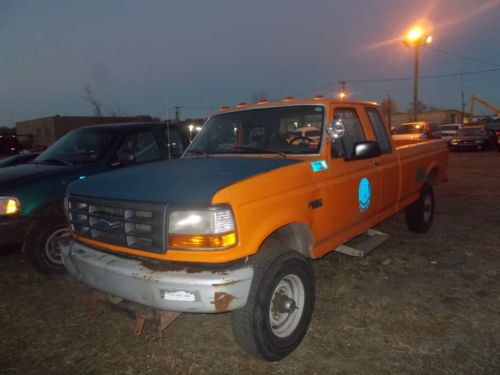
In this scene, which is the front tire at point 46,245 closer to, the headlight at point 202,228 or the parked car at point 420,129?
the headlight at point 202,228

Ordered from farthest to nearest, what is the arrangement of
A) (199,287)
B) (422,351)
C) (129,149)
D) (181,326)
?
(129,149) < (181,326) < (422,351) < (199,287)

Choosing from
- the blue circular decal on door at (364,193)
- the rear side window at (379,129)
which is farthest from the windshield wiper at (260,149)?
the rear side window at (379,129)

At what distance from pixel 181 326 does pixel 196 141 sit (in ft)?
6.53

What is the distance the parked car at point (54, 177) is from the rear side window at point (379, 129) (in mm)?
3078

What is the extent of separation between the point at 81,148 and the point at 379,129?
4.13m

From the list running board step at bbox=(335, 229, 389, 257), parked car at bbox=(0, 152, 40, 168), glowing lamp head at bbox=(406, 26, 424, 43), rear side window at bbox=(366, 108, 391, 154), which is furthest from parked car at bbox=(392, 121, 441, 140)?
parked car at bbox=(0, 152, 40, 168)

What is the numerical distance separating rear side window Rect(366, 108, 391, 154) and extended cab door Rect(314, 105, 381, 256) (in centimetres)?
28

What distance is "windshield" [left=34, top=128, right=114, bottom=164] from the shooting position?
191 inches

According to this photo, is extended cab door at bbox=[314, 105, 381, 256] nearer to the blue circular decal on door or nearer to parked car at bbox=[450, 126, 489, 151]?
the blue circular decal on door

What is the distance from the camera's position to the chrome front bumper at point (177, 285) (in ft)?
7.26

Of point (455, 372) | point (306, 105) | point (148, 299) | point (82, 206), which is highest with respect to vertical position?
point (306, 105)

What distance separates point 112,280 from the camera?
2.48 meters

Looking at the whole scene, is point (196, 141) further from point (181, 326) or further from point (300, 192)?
point (181, 326)

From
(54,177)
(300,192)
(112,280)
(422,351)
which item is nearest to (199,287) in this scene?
(112,280)
